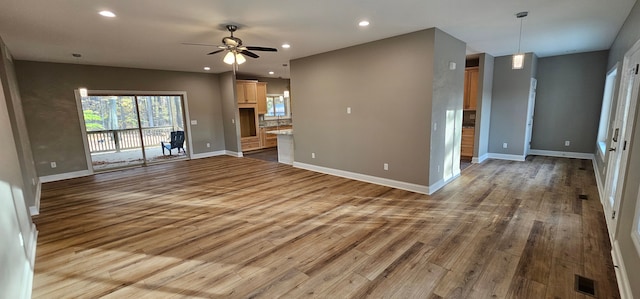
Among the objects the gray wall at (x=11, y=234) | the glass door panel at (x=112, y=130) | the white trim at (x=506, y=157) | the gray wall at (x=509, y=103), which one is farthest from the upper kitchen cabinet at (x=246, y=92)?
the white trim at (x=506, y=157)

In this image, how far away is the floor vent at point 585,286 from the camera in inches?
81.6

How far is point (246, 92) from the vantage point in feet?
28.1

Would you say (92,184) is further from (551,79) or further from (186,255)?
(551,79)

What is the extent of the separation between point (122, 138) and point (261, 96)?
14.8 ft

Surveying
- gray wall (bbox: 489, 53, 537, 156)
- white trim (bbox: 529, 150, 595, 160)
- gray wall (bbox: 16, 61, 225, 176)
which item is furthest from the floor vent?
gray wall (bbox: 16, 61, 225, 176)

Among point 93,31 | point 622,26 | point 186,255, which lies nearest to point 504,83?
point 622,26

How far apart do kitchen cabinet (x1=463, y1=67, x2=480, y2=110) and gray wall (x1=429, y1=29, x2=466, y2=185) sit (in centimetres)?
224

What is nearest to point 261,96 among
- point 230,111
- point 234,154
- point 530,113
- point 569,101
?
point 230,111

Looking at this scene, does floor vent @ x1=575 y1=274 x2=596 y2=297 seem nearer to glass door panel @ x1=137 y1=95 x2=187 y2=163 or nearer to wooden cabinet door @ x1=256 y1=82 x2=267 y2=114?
wooden cabinet door @ x1=256 y1=82 x2=267 y2=114

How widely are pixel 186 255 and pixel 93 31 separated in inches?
130

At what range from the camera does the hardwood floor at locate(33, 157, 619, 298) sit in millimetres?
2225

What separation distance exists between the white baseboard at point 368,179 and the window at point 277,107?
14.2ft

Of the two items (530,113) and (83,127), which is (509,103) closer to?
(530,113)

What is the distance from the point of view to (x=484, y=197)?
4172mm
